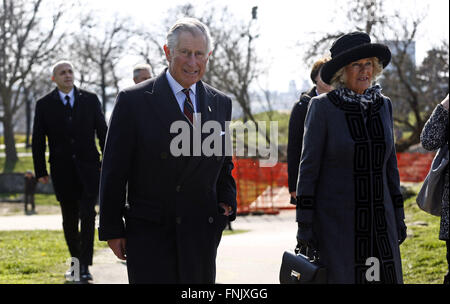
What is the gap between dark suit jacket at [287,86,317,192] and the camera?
552cm

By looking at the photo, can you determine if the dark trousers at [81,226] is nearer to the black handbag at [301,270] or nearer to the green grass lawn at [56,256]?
the green grass lawn at [56,256]

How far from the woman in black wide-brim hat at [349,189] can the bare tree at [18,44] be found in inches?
1321

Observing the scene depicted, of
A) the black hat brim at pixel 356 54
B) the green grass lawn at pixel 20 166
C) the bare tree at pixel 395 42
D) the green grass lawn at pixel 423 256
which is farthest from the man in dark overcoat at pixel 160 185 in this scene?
the green grass lawn at pixel 20 166

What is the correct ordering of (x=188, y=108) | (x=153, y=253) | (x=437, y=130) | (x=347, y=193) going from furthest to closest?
(x=437, y=130)
(x=347, y=193)
(x=188, y=108)
(x=153, y=253)

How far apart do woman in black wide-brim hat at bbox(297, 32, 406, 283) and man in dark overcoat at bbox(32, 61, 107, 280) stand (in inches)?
137

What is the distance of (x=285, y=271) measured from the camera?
3908 mm

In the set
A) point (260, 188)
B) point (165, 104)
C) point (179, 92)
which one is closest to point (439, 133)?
point (179, 92)

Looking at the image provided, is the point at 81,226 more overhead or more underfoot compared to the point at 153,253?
more underfoot

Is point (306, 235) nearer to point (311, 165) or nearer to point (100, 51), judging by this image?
point (311, 165)

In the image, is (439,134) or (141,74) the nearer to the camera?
(439,134)

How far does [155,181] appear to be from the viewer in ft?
11.2

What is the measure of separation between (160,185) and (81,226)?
3577 millimetres
